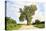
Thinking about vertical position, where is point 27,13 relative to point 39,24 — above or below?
above

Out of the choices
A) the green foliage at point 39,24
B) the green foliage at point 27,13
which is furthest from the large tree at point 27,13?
the green foliage at point 39,24

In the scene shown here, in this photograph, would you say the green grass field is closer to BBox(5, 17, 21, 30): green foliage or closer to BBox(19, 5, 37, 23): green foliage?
BBox(5, 17, 21, 30): green foliage

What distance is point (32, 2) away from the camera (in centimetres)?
150

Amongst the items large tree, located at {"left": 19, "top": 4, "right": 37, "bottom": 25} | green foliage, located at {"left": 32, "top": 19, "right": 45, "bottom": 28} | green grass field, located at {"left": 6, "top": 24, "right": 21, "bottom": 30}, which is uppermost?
large tree, located at {"left": 19, "top": 4, "right": 37, "bottom": 25}

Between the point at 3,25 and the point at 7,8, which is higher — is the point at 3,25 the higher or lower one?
the lower one

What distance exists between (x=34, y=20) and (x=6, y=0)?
571 millimetres

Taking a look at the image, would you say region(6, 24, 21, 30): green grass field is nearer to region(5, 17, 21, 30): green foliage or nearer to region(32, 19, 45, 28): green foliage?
region(5, 17, 21, 30): green foliage

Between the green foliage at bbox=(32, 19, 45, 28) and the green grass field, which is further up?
the green foliage at bbox=(32, 19, 45, 28)

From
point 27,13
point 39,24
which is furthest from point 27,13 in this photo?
point 39,24

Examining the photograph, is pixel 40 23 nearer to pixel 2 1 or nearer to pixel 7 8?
pixel 7 8

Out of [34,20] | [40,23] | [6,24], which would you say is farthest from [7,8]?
[40,23]

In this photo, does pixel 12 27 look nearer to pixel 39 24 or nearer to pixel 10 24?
pixel 10 24

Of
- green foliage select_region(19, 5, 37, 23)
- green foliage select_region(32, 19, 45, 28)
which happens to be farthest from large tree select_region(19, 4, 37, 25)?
green foliage select_region(32, 19, 45, 28)

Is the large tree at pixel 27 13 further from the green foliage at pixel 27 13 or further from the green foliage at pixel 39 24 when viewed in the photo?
the green foliage at pixel 39 24
